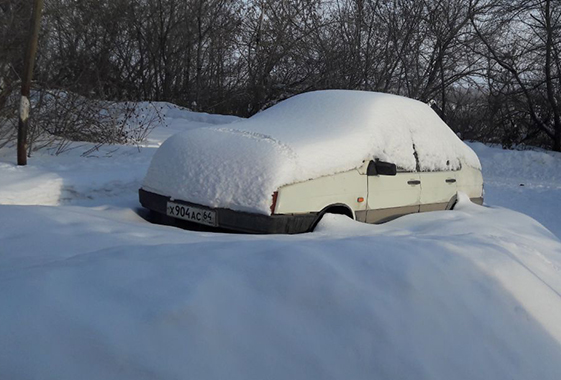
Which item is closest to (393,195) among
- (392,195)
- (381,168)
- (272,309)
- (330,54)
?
(392,195)

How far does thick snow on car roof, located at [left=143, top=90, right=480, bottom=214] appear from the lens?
3975 millimetres

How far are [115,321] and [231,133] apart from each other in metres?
2.92

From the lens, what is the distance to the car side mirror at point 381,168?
455cm

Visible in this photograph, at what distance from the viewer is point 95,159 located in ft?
25.8

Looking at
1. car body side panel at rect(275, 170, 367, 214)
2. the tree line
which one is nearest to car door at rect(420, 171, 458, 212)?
car body side panel at rect(275, 170, 367, 214)

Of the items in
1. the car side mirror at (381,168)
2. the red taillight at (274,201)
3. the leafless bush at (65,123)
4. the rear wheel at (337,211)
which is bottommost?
the rear wheel at (337,211)

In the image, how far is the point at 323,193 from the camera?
13.7ft

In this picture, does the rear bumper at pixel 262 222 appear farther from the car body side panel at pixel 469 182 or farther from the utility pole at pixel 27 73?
the utility pole at pixel 27 73

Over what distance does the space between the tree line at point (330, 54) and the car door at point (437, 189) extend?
11389mm

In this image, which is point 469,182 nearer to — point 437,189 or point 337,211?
point 437,189

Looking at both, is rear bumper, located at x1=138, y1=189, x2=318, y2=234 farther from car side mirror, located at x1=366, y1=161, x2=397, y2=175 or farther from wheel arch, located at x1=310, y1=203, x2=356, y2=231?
car side mirror, located at x1=366, y1=161, x2=397, y2=175

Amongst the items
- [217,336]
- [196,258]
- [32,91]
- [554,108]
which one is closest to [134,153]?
[32,91]

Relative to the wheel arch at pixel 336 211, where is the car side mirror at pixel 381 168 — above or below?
above

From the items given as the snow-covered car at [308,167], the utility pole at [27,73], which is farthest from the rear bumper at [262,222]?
the utility pole at [27,73]
